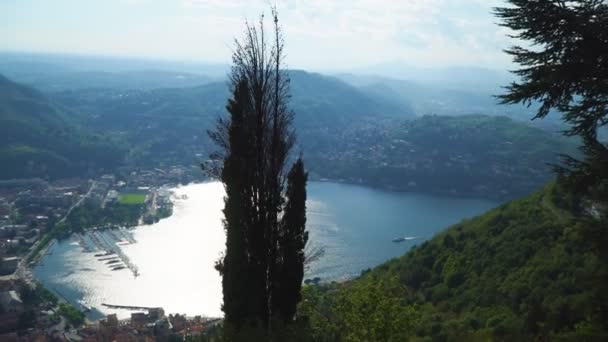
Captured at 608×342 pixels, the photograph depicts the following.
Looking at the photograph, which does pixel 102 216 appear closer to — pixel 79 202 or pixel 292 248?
pixel 79 202

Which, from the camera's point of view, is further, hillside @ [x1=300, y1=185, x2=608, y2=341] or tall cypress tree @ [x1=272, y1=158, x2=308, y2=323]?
tall cypress tree @ [x1=272, y1=158, x2=308, y2=323]

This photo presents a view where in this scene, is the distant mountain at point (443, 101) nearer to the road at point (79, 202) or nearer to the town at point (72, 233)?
the town at point (72, 233)

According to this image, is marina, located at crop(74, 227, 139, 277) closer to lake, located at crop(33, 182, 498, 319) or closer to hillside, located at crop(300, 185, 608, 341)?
lake, located at crop(33, 182, 498, 319)

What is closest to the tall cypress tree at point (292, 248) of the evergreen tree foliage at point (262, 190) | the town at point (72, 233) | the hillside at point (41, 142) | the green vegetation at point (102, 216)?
the evergreen tree foliage at point (262, 190)

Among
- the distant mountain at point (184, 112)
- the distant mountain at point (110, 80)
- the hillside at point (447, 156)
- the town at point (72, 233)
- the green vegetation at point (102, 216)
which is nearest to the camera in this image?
the town at point (72, 233)

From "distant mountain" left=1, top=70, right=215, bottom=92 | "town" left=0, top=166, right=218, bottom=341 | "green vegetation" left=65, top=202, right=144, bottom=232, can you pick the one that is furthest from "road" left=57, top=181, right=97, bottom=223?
"distant mountain" left=1, top=70, right=215, bottom=92

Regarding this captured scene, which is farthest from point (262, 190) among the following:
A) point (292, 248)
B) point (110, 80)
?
point (110, 80)
